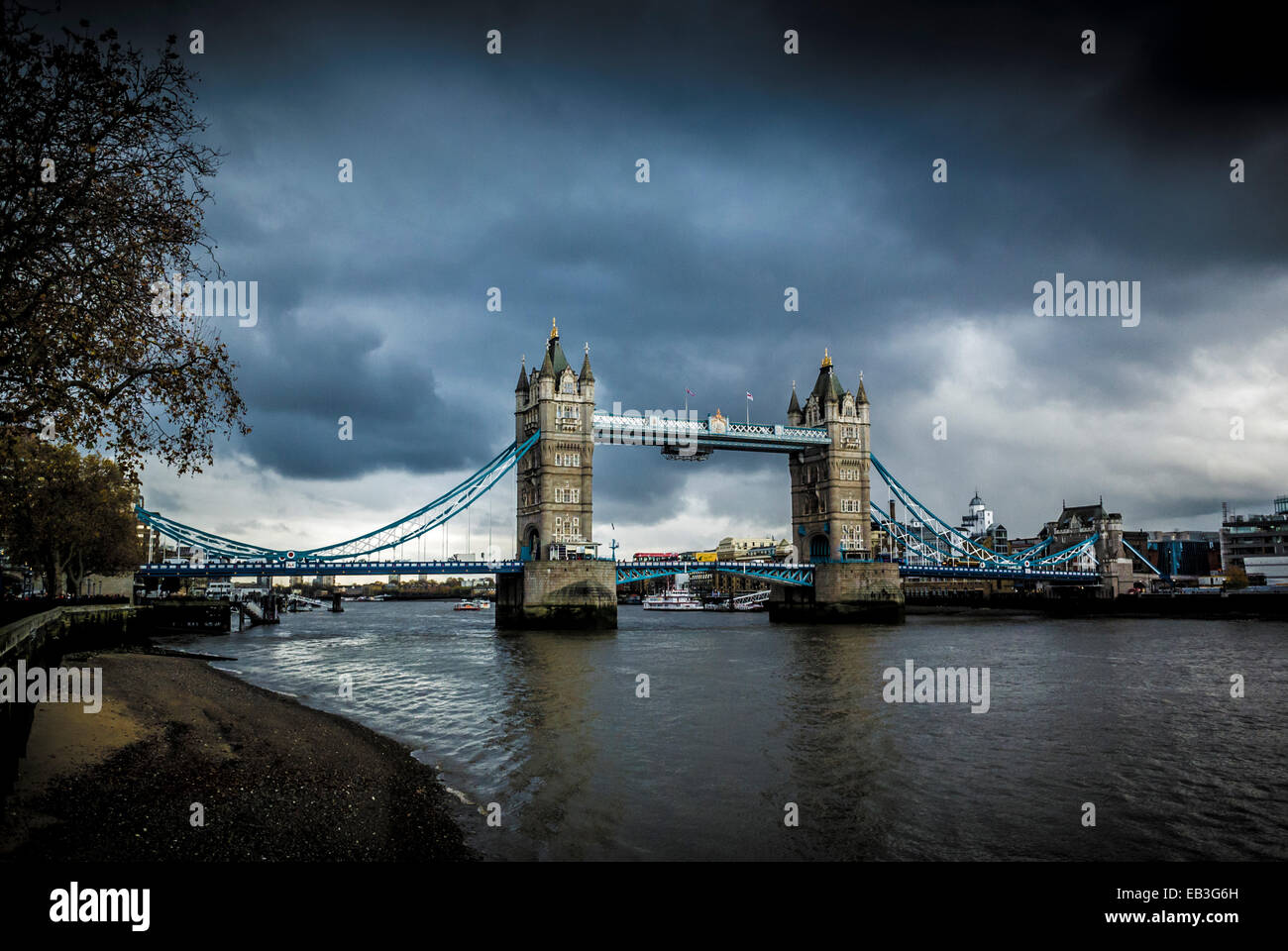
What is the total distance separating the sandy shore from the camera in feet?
30.6

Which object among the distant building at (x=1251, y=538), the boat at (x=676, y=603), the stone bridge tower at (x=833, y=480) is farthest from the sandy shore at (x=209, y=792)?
the distant building at (x=1251, y=538)

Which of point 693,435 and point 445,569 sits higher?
point 693,435

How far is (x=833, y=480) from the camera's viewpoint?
8181 cm

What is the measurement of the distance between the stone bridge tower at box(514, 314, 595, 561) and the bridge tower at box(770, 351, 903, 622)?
25131 mm

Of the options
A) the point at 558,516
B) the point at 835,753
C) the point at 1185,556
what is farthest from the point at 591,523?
the point at 1185,556

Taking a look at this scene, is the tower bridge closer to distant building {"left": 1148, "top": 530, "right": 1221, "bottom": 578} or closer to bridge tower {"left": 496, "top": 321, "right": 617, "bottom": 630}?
bridge tower {"left": 496, "top": 321, "right": 617, "bottom": 630}

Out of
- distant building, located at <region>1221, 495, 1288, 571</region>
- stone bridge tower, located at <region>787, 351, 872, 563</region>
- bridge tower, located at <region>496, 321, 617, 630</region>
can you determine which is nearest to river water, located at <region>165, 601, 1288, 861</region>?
bridge tower, located at <region>496, 321, 617, 630</region>

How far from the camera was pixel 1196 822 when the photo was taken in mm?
12945

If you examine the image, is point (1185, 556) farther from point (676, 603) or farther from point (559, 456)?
point (559, 456)

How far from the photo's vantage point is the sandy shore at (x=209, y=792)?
9336mm

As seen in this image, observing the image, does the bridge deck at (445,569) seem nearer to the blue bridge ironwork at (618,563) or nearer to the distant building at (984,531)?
the blue bridge ironwork at (618,563)

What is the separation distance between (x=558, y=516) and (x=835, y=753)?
51524mm
